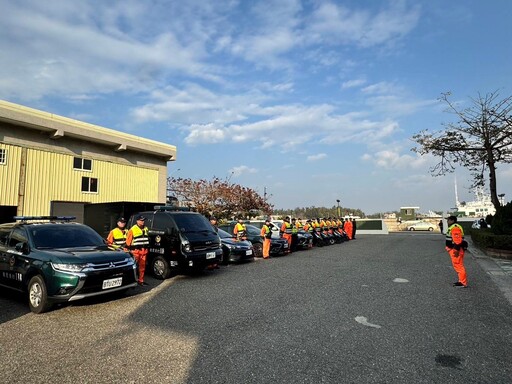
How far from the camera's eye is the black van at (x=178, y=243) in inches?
356

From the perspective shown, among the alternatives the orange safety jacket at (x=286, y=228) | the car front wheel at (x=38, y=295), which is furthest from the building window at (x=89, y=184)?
the car front wheel at (x=38, y=295)

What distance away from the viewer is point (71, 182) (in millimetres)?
16922

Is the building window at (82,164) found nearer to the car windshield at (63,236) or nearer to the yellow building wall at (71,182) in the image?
the yellow building wall at (71,182)

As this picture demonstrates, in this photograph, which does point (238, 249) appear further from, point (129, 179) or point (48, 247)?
point (129, 179)

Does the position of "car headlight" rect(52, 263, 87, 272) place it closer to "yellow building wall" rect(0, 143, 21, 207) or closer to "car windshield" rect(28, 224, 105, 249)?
"car windshield" rect(28, 224, 105, 249)

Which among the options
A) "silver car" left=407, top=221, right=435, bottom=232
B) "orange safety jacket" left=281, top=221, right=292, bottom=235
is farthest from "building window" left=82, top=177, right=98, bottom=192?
"silver car" left=407, top=221, right=435, bottom=232

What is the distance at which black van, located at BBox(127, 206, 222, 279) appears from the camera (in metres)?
9.05

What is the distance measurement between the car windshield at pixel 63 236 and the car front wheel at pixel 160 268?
79.5 inches

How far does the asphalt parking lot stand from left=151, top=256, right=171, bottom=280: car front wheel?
0.73 meters

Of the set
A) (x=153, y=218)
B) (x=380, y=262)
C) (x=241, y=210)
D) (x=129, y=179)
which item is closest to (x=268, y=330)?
(x=153, y=218)

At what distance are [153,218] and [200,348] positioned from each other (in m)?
6.20

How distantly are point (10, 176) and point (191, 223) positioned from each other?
990cm

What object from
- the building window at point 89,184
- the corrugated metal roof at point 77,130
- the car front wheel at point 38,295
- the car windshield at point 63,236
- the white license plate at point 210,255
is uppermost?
the corrugated metal roof at point 77,130

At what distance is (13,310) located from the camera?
6367 mm
